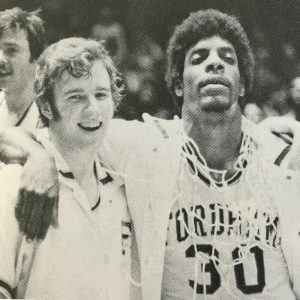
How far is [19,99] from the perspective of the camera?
185 cm

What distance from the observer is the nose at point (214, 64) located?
1.86m

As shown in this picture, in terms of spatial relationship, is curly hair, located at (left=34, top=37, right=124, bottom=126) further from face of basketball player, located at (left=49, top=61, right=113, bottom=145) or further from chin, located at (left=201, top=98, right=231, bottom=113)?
chin, located at (left=201, top=98, right=231, bottom=113)

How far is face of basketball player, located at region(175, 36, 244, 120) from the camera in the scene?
6.10 feet

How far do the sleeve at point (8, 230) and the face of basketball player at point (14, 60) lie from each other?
0.93 feet

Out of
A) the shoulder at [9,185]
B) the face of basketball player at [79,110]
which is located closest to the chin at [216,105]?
the face of basketball player at [79,110]

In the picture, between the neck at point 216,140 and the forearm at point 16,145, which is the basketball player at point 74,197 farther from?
the neck at point 216,140

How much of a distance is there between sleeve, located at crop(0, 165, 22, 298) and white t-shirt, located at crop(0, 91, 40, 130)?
0.47 feet

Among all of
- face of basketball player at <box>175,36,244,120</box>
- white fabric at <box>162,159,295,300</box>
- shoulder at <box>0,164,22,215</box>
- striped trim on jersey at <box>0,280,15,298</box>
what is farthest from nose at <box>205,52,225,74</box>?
striped trim on jersey at <box>0,280,15,298</box>

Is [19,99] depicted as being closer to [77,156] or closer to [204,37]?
[77,156]

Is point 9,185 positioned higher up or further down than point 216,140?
further down

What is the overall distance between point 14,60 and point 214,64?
0.67 m

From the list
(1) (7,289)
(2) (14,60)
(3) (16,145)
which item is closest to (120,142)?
(3) (16,145)

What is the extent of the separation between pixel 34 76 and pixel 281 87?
0.83m

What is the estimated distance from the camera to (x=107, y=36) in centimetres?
186
